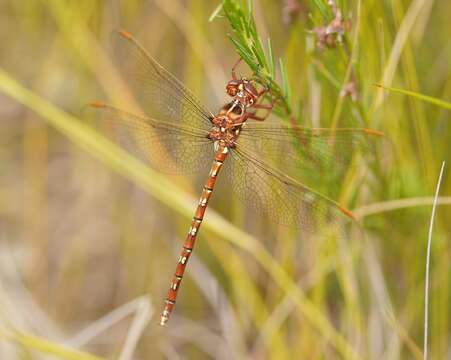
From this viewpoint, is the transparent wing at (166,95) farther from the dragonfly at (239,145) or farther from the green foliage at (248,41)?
the green foliage at (248,41)

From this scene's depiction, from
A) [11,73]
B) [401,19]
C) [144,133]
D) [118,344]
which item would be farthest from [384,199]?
[11,73]

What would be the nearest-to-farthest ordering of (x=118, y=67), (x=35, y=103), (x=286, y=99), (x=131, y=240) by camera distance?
1. (x=286, y=99)
2. (x=35, y=103)
3. (x=118, y=67)
4. (x=131, y=240)

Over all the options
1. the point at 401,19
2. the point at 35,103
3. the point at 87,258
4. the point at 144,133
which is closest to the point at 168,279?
the point at 87,258

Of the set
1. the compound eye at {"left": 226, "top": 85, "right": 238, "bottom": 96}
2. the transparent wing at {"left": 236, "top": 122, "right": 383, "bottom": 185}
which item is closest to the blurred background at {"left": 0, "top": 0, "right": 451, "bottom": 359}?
the transparent wing at {"left": 236, "top": 122, "right": 383, "bottom": 185}

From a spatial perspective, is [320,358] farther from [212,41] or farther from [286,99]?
[212,41]

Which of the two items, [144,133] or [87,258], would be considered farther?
[87,258]

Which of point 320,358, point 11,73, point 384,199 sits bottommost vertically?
point 320,358

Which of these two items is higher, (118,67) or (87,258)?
(118,67)

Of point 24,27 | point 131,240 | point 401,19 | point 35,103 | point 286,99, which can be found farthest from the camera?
point 24,27
